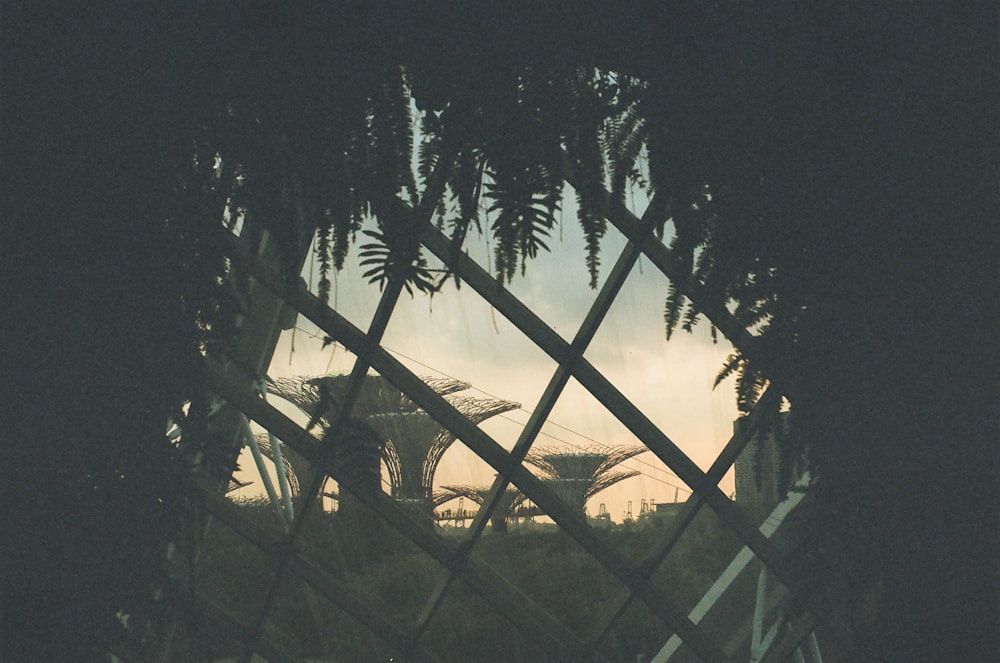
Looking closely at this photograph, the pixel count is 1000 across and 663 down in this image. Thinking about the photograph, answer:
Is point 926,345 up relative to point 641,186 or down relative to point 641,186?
down

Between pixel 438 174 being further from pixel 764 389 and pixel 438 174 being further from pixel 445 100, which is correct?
pixel 764 389

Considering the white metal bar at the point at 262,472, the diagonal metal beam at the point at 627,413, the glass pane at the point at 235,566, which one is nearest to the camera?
the diagonal metal beam at the point at 627,413

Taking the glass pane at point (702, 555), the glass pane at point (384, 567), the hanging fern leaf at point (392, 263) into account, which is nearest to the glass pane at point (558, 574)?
the glass pane at point (384, 567)

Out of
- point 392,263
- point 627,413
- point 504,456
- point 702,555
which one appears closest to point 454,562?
point 504,456

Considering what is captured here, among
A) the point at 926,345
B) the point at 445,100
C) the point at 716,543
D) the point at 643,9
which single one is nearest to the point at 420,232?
the point at 445,100

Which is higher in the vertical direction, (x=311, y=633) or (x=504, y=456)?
(x=504, y=456)

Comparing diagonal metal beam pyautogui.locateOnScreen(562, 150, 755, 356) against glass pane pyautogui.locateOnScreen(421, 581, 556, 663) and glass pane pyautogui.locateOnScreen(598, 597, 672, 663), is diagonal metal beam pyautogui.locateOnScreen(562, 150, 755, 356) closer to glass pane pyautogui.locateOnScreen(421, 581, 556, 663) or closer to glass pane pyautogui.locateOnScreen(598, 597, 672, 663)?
glass pane pyautogui.locateOnScreen(598, 597, 672, 663)

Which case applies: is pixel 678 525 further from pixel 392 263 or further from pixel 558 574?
pixel 558 574

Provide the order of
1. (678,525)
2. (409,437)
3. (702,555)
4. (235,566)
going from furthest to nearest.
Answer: (409,437) → (235,566) → (702,555) → (678,525)

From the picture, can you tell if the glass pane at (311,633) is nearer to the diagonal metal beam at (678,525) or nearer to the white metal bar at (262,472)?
the white metal bar at (262,472)

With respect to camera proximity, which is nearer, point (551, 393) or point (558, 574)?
point (551, 393)

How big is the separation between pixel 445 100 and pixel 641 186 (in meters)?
0.71

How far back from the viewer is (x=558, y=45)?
257 cm

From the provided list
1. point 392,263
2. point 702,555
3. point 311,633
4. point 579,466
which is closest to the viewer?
point 392,263
